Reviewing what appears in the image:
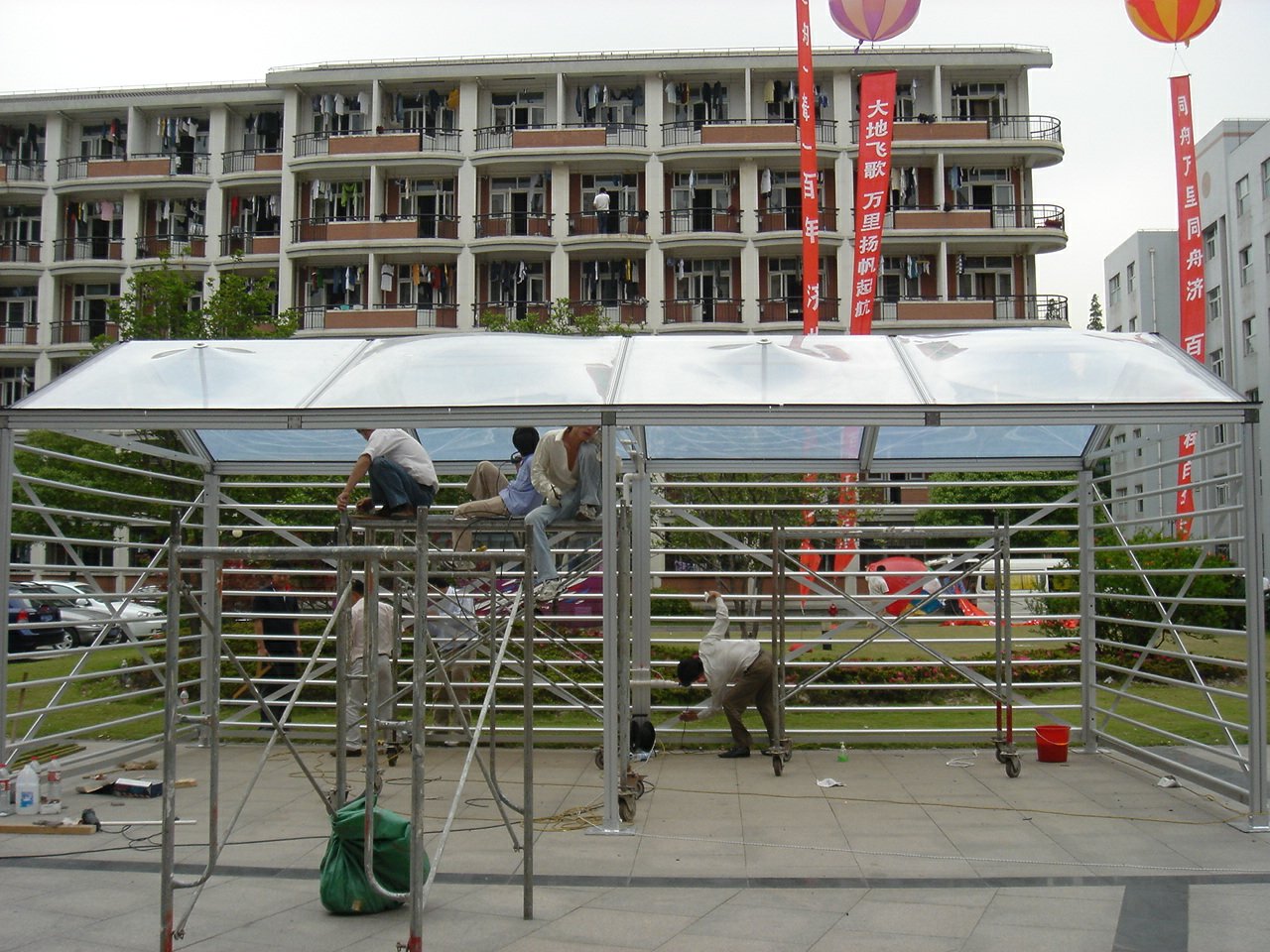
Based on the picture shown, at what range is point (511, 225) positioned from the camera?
38.5 meters

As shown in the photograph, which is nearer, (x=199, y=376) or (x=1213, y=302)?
(x=199, y=376)

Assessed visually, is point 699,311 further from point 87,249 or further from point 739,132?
point 87,249

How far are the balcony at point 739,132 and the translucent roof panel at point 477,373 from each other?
29.1 meters

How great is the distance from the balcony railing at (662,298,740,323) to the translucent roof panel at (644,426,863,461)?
26.3 m

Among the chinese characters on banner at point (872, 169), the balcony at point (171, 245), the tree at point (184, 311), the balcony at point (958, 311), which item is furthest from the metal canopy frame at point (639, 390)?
the balcony at point (171, 245)

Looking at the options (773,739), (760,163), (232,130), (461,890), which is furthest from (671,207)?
(461,890)

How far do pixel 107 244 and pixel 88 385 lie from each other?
36956mm

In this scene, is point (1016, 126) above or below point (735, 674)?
above

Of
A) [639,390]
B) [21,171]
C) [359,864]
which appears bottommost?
[359,864]

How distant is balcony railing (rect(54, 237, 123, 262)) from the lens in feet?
137

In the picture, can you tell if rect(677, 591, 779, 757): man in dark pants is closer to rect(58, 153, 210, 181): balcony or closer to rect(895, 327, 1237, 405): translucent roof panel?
rect(895, 327, 1237, 405): translucent roof panel

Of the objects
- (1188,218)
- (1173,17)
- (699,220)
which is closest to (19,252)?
(699,220)

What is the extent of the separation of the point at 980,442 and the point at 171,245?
3658 cm

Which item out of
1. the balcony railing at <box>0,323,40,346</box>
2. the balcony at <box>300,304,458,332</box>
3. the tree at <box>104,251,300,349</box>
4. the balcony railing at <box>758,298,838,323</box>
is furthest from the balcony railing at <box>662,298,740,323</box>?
the balcony railing at <box>0,323,40,346</box>
